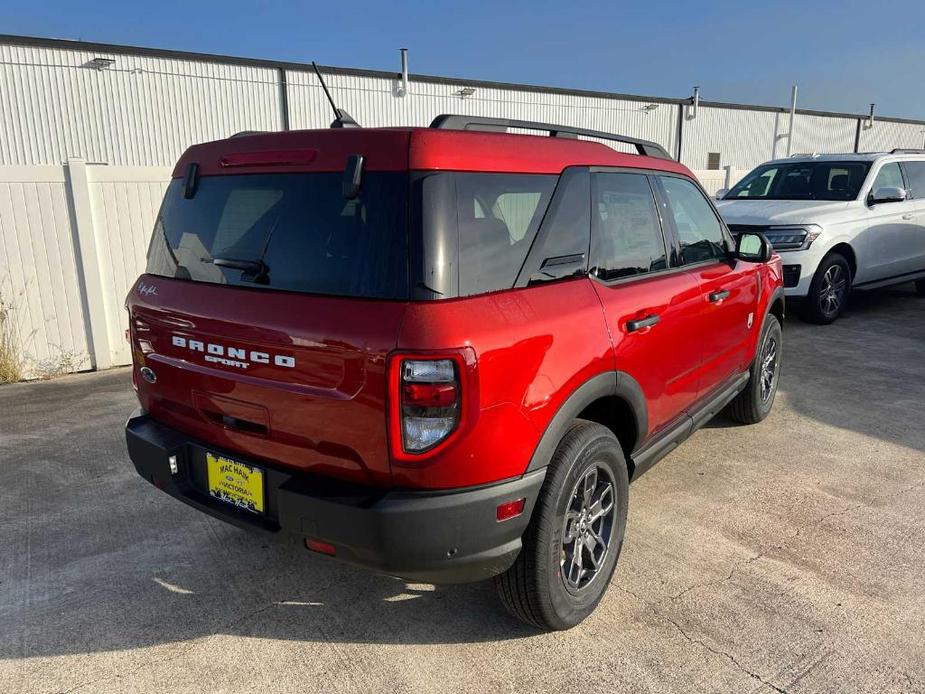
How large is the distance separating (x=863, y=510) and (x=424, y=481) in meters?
2.78

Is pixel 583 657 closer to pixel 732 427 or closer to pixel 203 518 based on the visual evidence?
pixel 203 518

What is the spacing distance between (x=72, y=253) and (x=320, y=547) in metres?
5.45

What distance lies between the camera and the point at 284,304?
2.24 metres

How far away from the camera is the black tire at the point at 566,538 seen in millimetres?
2361

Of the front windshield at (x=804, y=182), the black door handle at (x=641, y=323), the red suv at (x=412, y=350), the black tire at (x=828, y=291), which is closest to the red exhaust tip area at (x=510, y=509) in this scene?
the red suv at (x=412, y=350)

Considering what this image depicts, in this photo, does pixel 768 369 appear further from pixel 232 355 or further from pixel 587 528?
pixel 232 355

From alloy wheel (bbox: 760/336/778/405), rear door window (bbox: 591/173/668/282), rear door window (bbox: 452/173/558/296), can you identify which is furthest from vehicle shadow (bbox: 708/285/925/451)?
rear door window (bbox: 452/173/558/296)

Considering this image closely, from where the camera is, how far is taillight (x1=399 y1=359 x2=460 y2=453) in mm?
1980

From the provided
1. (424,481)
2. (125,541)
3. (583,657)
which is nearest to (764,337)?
(583,657)

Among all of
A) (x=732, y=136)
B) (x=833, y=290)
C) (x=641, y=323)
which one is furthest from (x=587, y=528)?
(x=732, y=136)

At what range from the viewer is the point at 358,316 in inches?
81.4

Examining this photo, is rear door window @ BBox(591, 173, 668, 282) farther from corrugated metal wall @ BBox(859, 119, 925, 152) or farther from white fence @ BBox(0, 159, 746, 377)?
corrugated metal wall @ BBox(859, 119, 925, 152)

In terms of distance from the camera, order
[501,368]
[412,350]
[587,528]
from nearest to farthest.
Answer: [412,350], [501,368], [587,528]

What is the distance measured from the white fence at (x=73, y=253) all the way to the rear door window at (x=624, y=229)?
5.30 meters
